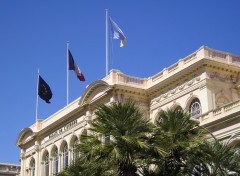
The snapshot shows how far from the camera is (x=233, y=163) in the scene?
24.6m

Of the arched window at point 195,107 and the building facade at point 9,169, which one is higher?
the building facade at point 9,169

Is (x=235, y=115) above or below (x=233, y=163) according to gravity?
above

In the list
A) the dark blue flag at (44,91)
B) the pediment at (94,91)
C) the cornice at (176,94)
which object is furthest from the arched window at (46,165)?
the cornice at (176,94)

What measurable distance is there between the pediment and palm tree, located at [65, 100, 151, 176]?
18910 mm

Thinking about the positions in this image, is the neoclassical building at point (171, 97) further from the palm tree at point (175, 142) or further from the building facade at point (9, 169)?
the building facade at point (9, 169)

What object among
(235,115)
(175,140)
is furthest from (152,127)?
(235,115)

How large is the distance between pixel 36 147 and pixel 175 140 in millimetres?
34997

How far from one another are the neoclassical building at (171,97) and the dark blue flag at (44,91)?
325cm

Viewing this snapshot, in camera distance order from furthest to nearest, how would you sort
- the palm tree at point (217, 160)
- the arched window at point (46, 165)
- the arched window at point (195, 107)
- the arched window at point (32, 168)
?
the arched window at point (32, 168), the arched window at point (46, 165), the arched window at point (195, 107), the palm tree at point (217, 160)

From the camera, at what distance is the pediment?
45406 mm

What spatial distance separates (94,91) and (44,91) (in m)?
13.6

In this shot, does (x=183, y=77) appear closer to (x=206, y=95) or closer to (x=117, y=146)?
(x=206, y=95)

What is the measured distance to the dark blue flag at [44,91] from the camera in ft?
194

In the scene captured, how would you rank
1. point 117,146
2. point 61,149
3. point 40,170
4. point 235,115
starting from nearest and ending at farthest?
point 117,146, point 235,115, point 61,149, point 40,170
